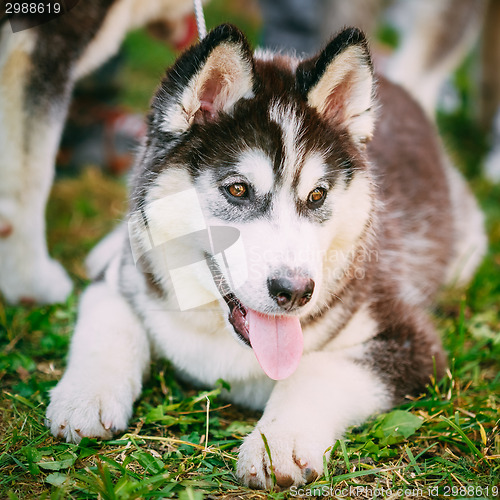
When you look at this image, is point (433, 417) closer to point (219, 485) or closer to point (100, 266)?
point (219, 485)

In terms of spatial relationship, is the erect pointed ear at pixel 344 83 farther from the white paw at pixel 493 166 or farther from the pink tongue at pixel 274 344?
the white paw at pixel 493 166

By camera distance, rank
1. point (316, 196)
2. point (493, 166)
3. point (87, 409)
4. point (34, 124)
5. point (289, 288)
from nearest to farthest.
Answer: point (289, 288) < point (87, 409) < point (316, 196) < point (34, 124) < point (493, 166)

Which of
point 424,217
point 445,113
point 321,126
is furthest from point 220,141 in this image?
point 445,113

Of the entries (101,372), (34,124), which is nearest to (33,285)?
(34,124)

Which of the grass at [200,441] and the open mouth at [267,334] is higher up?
the open mouth at [267,334]

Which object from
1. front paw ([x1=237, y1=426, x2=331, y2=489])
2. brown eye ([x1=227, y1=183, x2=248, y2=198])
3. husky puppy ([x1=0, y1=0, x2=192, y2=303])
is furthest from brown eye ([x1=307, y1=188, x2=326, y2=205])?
husky puppy ([x1=0, y1=0, x2=192, y2=303])

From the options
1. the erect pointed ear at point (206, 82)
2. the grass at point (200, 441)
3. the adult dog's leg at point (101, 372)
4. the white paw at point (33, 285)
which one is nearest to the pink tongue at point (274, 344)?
the grass at point (200, 441)

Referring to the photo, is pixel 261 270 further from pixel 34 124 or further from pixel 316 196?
pixel 34 124

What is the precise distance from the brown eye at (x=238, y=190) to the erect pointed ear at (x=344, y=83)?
465mm

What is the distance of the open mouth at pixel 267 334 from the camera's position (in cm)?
217

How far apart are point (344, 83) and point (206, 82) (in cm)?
60

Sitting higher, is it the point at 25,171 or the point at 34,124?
the point at 34,124

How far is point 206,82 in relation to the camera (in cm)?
221

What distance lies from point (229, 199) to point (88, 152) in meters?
3.47
